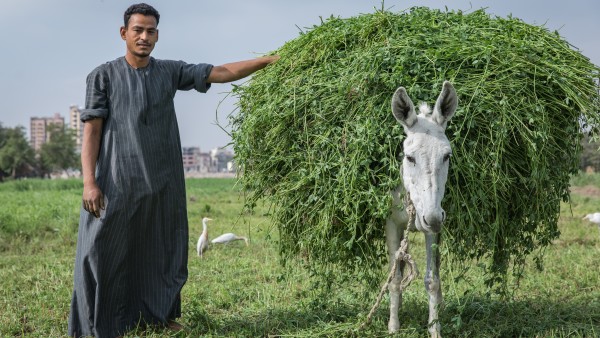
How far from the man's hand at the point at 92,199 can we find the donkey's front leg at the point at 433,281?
7.39 feet

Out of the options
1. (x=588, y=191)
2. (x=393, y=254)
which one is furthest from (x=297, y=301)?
(x=588, y=191)

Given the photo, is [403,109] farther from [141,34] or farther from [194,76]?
[141,34]

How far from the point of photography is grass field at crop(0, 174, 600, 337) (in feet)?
15.1

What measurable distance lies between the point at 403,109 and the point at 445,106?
25 cm

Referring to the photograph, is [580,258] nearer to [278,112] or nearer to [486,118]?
[486,118]

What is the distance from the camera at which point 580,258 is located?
25.5 feet

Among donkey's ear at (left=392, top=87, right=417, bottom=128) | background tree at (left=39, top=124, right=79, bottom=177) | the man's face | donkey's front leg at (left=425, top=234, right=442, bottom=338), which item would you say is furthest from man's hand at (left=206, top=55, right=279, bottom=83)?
background tree at (left=39, top=124, right=79, bottom=177)

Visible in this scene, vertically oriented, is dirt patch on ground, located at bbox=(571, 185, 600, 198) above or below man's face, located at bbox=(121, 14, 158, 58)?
below

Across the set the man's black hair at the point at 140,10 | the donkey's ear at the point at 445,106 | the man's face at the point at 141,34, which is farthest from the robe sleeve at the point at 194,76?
the donkey's ear at the point at 445,106

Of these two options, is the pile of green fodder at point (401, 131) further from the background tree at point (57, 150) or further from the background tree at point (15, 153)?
the background tree at point (57, 150)

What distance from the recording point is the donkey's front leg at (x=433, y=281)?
4047 millimetres

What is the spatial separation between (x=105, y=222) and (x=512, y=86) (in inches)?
114

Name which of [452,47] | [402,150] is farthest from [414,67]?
[402,150]

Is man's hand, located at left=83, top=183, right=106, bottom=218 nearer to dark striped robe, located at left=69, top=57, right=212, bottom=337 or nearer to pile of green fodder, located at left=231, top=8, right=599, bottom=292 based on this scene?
dark striped robe, located at left=69, top=57, right=212, bottom=337
